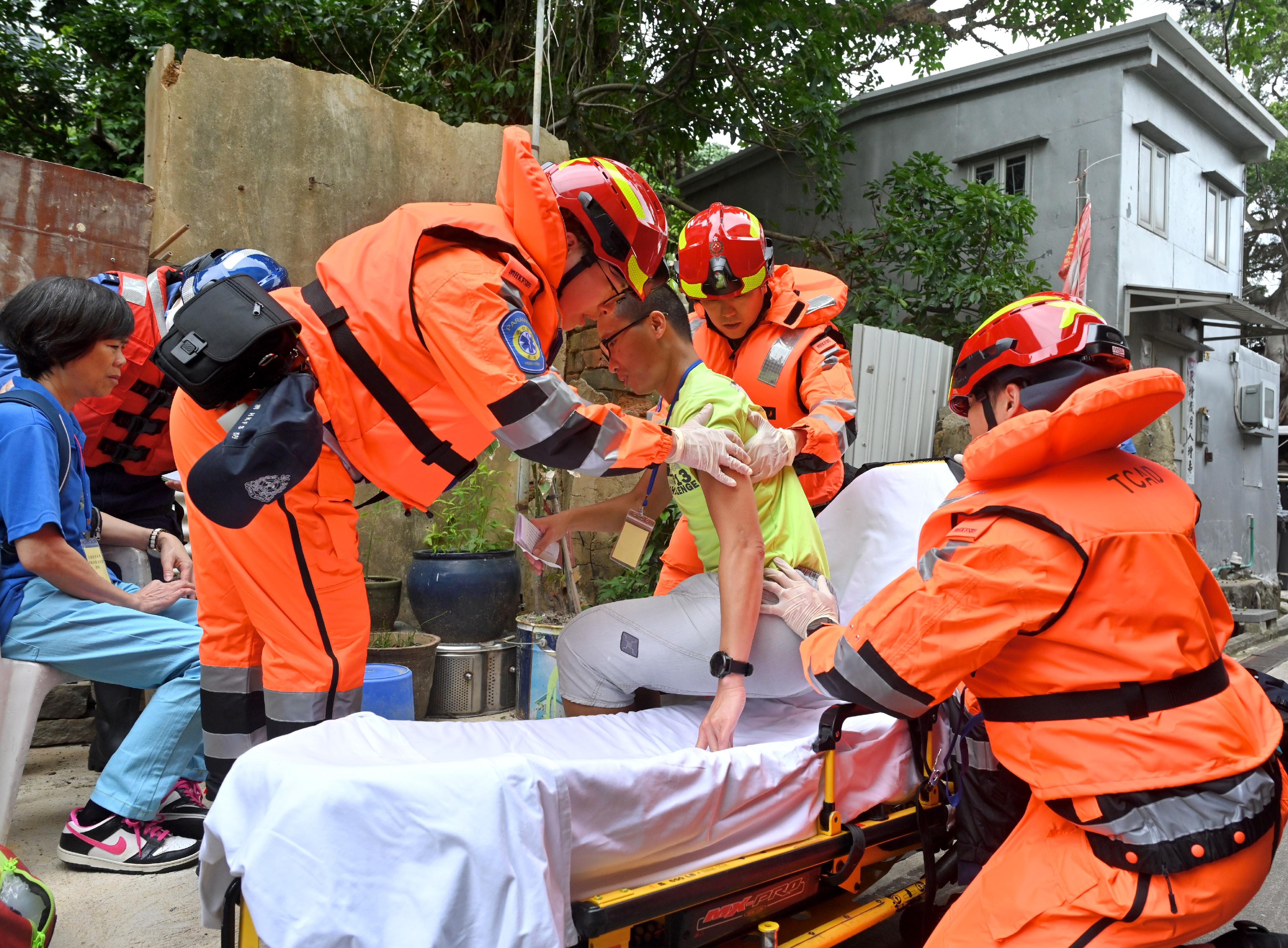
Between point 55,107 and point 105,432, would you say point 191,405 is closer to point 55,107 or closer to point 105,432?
point 105,432

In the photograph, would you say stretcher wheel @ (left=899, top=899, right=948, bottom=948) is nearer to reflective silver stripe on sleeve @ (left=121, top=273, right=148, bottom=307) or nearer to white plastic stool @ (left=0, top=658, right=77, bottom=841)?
white plastic stool @ (left=0, top=658, right=77, bottom=841)

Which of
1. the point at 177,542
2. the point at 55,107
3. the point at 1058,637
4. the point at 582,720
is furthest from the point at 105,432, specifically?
the point at 55,107

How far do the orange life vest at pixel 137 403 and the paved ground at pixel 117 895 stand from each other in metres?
1.33

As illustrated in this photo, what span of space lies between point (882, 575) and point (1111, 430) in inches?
65.0

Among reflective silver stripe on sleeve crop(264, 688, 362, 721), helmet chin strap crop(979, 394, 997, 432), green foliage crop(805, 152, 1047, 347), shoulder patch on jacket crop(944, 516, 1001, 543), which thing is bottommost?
reflective silver stripe on sleeve crop(264, 688, 362, 721)

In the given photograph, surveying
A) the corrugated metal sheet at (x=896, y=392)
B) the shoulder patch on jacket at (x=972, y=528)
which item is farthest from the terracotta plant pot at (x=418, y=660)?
the corrugated metal sheet at (x=896, y=392)

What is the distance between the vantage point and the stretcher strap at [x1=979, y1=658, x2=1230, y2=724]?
1660 mm

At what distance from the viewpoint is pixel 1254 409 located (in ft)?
45.4

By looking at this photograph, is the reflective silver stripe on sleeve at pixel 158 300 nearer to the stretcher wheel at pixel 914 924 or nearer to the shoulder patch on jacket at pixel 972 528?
the shoulder patch on jacket at pixel 972 528

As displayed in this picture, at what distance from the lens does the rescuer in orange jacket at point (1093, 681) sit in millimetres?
1624

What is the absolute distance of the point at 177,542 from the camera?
3.60 metres

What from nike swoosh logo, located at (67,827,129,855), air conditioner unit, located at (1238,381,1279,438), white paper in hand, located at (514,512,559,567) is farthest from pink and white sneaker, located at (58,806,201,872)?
air conditioner unit, located at (1238,381,1279,438)

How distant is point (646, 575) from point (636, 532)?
3.03 m

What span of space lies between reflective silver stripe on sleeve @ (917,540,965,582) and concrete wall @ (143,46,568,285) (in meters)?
4.08
